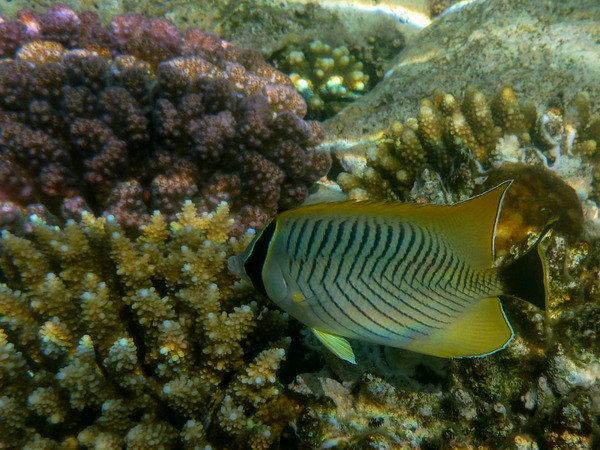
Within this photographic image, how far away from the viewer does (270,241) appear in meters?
1.38

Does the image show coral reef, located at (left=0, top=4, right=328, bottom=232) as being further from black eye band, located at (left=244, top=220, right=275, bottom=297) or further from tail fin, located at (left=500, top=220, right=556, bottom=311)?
tail fin, located at (left=500, top=220, right=556, bottom=311)

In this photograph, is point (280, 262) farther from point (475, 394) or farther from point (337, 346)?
point (475, 394)

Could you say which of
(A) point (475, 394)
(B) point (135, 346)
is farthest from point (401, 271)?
(B) point (135, 346)

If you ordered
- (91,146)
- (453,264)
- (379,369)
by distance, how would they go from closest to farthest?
(453,264) < (379,369) < (91,146)

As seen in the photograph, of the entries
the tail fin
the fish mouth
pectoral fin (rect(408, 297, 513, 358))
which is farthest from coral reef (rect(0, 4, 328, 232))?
the tail fin

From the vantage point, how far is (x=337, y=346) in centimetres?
143

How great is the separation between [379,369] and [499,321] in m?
0.72

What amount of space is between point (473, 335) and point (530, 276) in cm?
29

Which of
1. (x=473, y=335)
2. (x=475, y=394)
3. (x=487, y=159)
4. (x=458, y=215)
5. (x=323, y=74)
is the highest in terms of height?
(x=458, y=215)

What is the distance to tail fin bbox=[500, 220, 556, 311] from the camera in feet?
4.17

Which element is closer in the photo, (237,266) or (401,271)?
(401,271)

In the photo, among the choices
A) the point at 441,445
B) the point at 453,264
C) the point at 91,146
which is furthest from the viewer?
the point at 91,146

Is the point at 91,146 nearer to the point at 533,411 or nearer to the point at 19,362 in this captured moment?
the point at 19,362

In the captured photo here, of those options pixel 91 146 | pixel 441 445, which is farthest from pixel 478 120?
pixel 91 146
